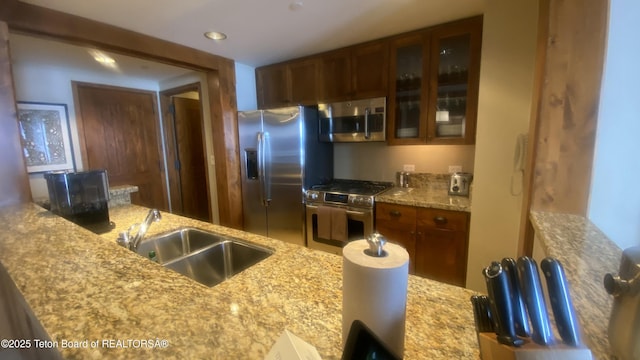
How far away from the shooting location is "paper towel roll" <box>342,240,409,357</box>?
0.46 meters

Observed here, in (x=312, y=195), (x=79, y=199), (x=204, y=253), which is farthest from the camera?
(x=312, y=195)

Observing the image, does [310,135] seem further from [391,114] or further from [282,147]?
[391,114]

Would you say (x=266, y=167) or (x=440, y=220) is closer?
(x=440, y=220)

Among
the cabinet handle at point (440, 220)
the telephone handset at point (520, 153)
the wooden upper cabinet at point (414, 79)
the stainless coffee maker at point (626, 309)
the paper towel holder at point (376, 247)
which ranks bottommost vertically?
the cabinet handle at point (440, 220)

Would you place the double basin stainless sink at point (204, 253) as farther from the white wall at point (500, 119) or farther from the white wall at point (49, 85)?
the white wall at point (49, 85)

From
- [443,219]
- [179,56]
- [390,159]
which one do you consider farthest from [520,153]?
[179,56]

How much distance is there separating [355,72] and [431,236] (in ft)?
5.45

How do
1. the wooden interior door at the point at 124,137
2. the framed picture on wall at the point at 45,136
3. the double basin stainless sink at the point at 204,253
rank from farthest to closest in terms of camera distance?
the wooden interior door at the point at 124,137 < the framed picture on wall at the point at 45,136 < the double basin stainless sink at the point at 204,253

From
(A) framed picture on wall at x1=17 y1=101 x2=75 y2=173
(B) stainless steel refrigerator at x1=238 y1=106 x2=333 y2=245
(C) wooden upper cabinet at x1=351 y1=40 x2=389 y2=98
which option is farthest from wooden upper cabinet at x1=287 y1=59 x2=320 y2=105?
(A) framed picture on wall at x1=17 y1=101 x2=75 y2=173

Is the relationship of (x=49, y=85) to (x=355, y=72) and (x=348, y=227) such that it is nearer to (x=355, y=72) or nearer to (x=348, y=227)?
(x=355, y=72)

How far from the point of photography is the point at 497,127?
5.97 feet

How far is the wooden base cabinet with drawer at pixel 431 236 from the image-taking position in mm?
2041

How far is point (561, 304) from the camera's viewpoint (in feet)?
1.32

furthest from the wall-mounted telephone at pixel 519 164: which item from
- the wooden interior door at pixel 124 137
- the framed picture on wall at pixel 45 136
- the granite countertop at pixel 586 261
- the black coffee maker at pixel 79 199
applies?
the framed picture on wall at pixel 45 136
